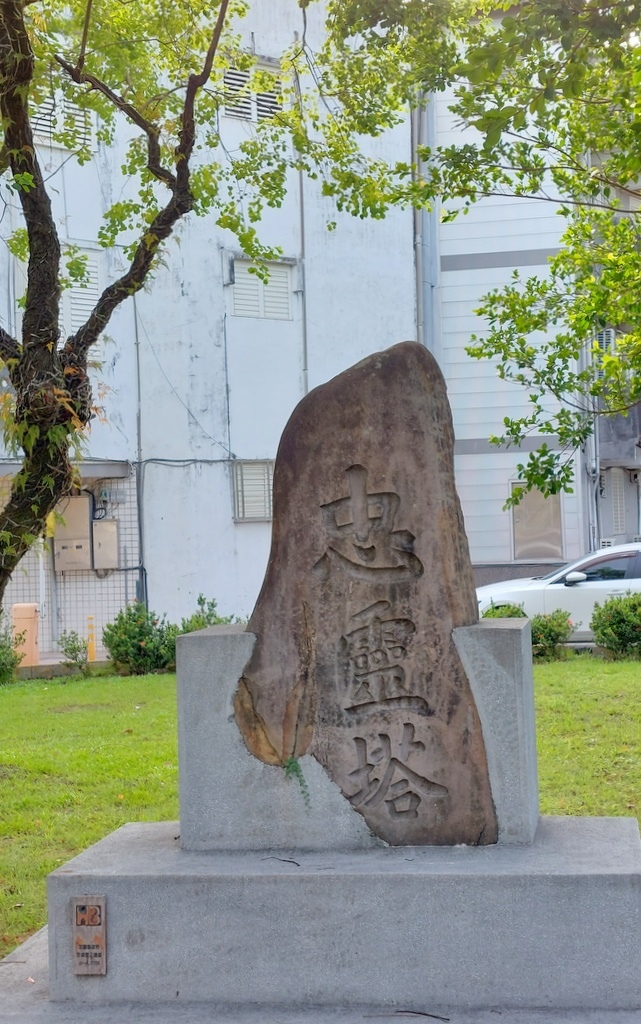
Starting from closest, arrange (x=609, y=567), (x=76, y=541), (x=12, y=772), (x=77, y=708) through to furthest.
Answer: (x=12, y=772) → (x=77, y=708) → (x=609, y=567) → (x=76, y=541)

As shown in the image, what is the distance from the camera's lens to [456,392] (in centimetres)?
2183

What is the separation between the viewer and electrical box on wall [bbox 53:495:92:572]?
18.0 meters

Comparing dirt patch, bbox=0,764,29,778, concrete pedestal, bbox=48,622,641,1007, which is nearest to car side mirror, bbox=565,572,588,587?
dirt patch, bbox=0,764,29,778

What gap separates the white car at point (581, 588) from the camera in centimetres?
1498

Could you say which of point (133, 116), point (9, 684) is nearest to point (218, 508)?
point (9, 684)

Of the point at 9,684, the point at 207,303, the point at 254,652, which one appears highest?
the point at 207,303

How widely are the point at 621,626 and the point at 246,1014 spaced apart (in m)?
10.1

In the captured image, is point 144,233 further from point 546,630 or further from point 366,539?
point 546,630

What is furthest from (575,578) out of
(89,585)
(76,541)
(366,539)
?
(366,539)

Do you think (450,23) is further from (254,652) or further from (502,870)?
(502,870)

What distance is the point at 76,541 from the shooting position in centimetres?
1802

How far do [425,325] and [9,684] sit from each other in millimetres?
10084

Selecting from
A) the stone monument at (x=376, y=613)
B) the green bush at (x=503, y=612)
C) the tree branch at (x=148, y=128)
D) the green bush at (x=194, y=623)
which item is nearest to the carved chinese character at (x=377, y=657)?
the stone monument at (x=376, y=613)

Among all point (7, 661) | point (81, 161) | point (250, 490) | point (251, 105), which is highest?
point (251, 105)
